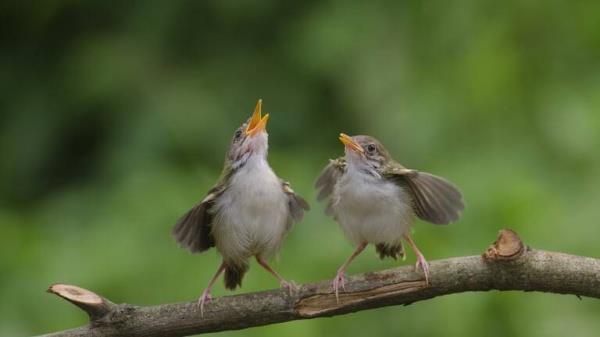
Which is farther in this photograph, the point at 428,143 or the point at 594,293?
the point at 428,143

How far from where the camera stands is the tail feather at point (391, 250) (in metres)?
4.92

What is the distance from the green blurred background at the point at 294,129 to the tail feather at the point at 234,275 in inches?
13.0

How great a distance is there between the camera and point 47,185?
277 inches

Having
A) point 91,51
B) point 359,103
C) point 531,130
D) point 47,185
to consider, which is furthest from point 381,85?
point 47,185

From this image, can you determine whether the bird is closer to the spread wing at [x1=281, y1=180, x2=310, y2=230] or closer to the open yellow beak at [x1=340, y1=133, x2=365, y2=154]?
the open yellow beak at [x1=340, y1=133, x2=365, y2=154]

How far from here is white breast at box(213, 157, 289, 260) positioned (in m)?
4.66

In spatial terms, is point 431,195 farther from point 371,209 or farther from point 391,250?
point 391,250

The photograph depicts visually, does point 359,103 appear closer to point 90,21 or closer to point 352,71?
point 352,71

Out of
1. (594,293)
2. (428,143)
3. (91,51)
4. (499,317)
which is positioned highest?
(91,51)

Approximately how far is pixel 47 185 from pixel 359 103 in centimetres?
227

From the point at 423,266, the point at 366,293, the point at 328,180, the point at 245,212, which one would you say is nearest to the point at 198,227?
the point at 245,212

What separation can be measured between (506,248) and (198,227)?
1.52 metres

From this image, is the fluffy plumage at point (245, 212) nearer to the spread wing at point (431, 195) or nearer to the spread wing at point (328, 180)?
the spread wing at point (328, 180)

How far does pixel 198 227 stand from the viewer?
4.79m
